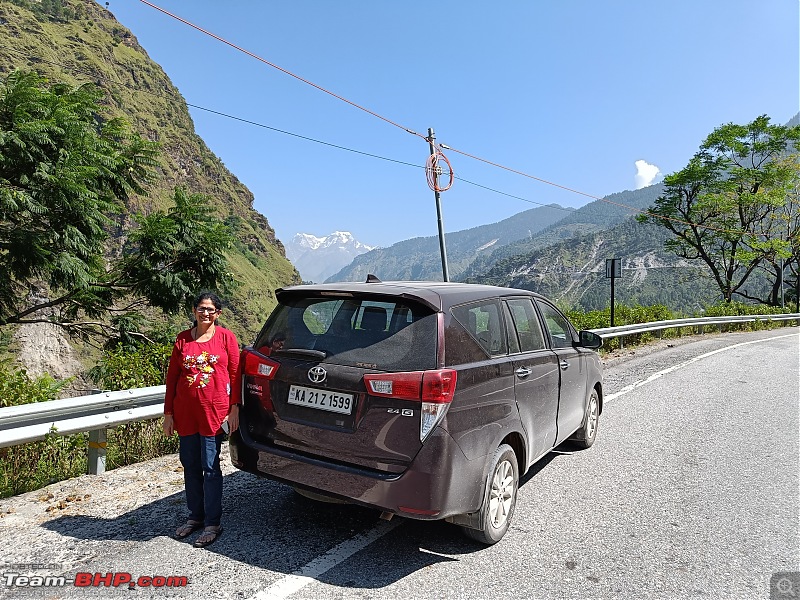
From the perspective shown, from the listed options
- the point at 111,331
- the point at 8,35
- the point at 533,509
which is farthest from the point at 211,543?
the point at 8,35

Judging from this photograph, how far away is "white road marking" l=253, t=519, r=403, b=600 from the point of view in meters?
2.97

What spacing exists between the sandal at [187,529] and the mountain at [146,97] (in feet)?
247

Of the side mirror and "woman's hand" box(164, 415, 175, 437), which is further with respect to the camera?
the side mirror

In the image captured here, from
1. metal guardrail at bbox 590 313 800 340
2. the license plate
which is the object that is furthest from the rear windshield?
metal guardrail at bbox 590 313 800 340

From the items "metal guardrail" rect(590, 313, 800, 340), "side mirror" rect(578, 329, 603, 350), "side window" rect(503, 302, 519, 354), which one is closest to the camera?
"side window" rect(503, 302, 519, 354)

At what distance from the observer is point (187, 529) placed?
366cm

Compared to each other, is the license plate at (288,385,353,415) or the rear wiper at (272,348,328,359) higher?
the rear wiper at (272,348,328,359)

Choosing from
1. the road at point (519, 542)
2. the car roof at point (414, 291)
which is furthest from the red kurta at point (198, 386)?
the road at point (519, 542)

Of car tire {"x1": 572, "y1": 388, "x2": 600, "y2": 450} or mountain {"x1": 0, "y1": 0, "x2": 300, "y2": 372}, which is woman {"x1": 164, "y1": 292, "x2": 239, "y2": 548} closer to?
car tire {"x1": 572, "y1": 388, "x2": 600, "y2": 450}

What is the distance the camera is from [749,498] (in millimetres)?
4516

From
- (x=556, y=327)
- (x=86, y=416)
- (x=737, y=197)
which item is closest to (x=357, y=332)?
(x=556, y=327)

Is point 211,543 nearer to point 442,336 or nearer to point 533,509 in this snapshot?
point 442,336

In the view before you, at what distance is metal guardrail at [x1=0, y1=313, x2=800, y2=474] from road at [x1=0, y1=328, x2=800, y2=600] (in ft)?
2.26

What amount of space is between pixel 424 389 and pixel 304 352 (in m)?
0.92
